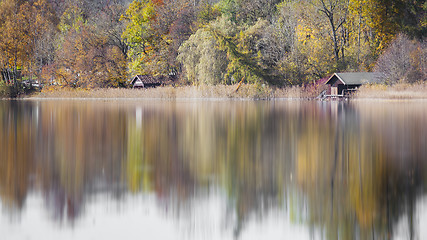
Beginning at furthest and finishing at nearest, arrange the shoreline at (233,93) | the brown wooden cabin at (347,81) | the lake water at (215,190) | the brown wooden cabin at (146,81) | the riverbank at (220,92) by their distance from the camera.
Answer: the brown wooden cabin at (146,81) → the riverbank at (220,92) → the brown wooden cabin at (347,81) → the shoreline at (233,93) → the lake water at (215,190)

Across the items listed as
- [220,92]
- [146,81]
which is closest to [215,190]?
[220,92]

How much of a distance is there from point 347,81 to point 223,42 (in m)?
14.5

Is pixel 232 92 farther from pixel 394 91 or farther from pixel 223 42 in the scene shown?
pixel 394 91

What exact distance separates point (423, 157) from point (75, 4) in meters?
100

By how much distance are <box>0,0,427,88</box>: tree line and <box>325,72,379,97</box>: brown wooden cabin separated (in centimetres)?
159

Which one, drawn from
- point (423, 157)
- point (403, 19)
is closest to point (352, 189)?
point (423, 157)

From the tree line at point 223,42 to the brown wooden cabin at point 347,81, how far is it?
1.59 meters

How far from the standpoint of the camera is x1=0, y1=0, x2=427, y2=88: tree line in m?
57.0

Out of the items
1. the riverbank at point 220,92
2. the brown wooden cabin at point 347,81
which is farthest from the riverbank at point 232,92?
the brown wooden cabin at point 347,81

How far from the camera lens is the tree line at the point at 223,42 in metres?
57.0

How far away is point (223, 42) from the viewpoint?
5891cm

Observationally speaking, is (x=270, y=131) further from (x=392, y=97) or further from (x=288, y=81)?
(x=288, y=81)

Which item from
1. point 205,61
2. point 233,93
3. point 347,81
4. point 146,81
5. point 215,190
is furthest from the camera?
point 146,81

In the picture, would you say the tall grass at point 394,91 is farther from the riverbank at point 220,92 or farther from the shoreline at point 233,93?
the riverbank at point 220,92
